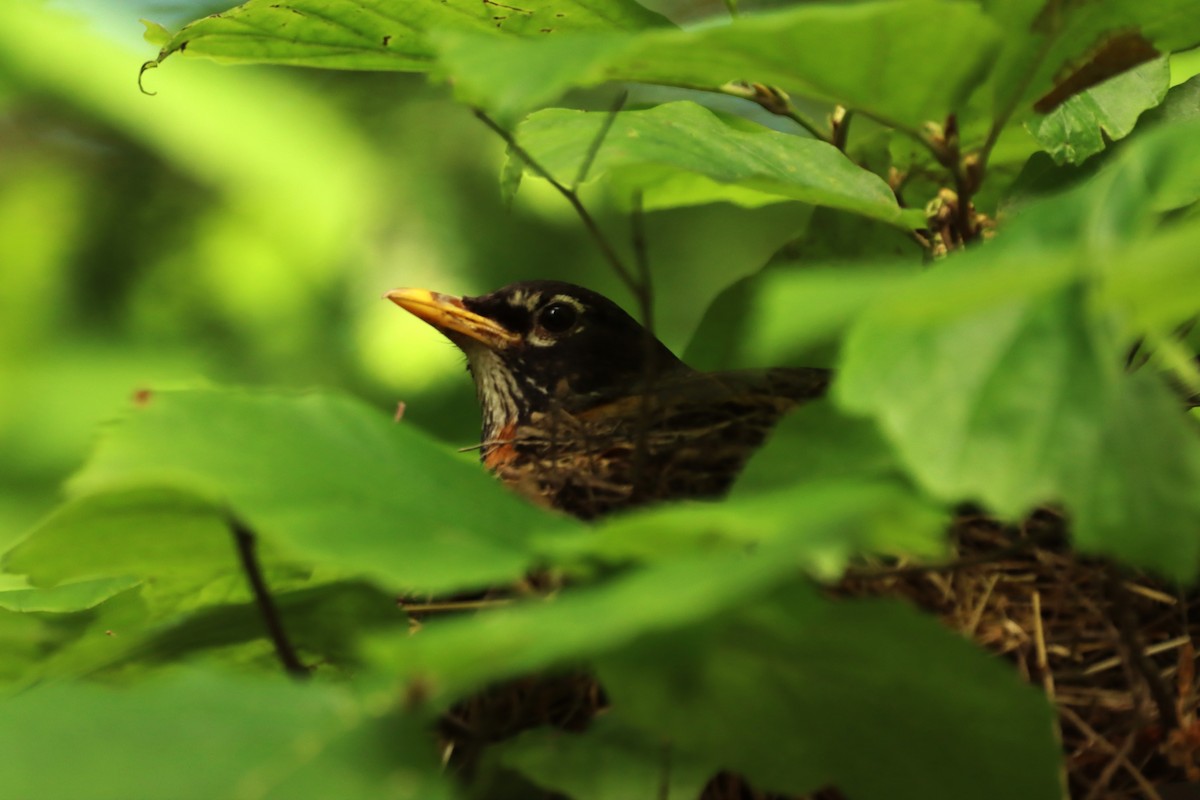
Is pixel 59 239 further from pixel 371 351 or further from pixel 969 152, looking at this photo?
pixel 969 152

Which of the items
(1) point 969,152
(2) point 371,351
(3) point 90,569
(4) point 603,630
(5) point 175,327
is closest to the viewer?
(4) point 603,630

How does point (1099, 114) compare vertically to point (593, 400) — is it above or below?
above

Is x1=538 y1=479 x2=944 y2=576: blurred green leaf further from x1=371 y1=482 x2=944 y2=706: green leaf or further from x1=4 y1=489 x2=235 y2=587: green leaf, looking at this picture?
x1=4 y1=489 x2=235 y2=587: green leaf

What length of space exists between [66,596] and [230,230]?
2.35 metres

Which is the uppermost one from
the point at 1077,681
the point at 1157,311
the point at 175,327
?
the point at 1157,311

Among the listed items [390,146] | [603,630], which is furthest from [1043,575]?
[390,146]

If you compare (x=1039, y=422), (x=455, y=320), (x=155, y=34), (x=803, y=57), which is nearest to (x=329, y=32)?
(x=155, y=34)

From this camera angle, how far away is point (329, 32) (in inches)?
39.2

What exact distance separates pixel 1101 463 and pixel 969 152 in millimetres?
637

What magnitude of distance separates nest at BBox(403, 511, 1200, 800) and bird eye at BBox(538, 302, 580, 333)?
3.46 feet

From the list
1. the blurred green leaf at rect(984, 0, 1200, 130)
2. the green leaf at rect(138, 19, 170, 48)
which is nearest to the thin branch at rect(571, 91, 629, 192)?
the blurred green leaf at rect(984, 0, 1200, 130)

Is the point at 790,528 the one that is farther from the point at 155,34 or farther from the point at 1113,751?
the point at 155,34

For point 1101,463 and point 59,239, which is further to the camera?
point 59,239

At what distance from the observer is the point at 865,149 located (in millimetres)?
1287
